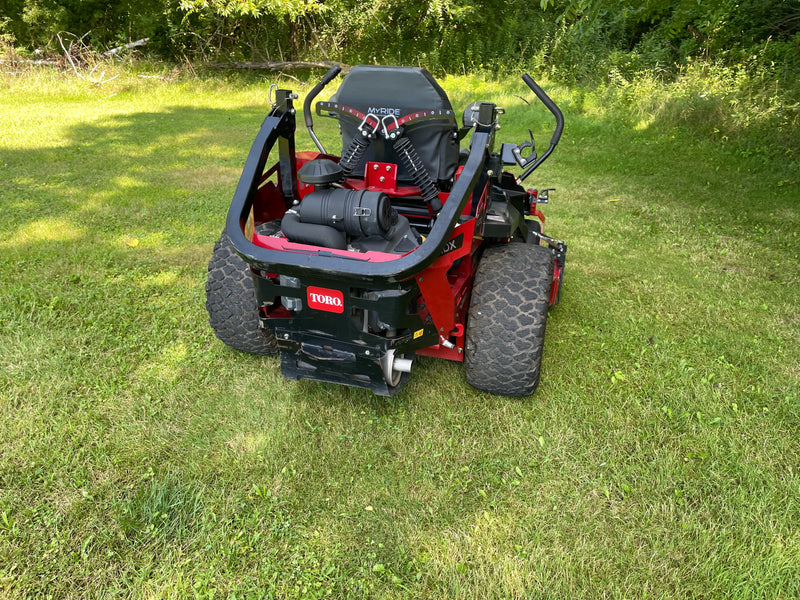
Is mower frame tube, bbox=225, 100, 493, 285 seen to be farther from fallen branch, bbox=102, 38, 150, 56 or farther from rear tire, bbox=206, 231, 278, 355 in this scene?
fallen branch, bbox=102, 38, 150, 56

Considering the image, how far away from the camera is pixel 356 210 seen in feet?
8.57

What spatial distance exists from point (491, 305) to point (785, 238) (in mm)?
4029

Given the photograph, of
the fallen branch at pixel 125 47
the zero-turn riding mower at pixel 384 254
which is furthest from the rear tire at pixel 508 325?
the fallen branch at pixel 125 47

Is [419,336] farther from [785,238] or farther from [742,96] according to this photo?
[742,96]

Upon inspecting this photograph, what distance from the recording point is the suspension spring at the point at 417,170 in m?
3.20

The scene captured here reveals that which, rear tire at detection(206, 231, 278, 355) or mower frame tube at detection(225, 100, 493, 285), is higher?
mower frame tube at detection(225, 100, 493, 285)

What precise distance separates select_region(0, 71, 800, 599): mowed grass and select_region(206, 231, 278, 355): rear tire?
18cm

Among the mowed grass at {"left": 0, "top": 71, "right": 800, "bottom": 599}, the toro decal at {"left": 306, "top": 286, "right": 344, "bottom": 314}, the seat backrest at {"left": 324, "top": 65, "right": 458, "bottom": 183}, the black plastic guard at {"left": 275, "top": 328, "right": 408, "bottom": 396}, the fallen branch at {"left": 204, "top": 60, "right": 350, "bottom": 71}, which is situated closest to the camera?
the mowed grass at {"left": 0, "top": 71, "right": 800, "bottom": 599}

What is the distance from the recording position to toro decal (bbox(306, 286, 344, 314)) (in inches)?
98.1

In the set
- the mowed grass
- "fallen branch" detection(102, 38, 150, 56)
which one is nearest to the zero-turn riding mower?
the mowed grass

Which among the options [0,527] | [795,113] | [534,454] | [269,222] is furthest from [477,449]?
[795,113]

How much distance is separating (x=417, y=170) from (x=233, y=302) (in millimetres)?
1266

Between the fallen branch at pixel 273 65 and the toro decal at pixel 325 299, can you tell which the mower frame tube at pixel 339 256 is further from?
the fallen branch at pixel 273 65

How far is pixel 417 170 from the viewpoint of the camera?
3211 mm
